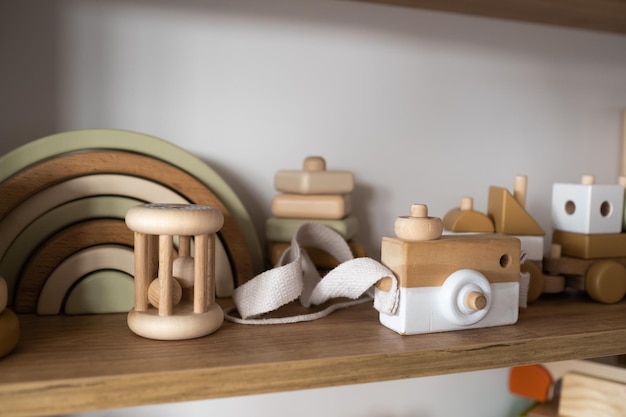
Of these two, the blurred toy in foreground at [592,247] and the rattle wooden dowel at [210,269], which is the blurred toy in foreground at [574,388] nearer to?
the blurred toy in foreground at [592,247]

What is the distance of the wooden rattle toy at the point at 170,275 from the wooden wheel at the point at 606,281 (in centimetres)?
45

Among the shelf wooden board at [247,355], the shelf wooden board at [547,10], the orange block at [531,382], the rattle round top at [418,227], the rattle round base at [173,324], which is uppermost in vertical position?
the shelf wooden board at [547,10]

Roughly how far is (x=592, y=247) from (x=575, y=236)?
0.02m

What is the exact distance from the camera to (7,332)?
445 millimetres

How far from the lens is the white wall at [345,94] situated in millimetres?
661

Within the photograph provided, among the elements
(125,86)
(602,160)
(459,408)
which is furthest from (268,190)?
(602,160)

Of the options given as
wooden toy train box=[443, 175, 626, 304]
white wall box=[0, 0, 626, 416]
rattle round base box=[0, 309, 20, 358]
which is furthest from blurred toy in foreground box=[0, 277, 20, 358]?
wooden toy train box=[443, 175, 626, 304]

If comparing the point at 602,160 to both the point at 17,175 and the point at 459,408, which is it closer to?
the point at 459,408

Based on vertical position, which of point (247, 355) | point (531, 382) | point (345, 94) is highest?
point (345, 94)

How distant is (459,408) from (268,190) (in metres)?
0.44

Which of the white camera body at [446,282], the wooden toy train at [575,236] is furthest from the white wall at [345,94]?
the white camera body at [446,282]

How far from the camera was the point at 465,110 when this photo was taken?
835 millimetres

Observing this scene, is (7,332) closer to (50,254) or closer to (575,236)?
(50,254)

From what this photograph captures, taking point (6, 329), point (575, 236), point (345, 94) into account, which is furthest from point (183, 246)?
point (575, 236)
